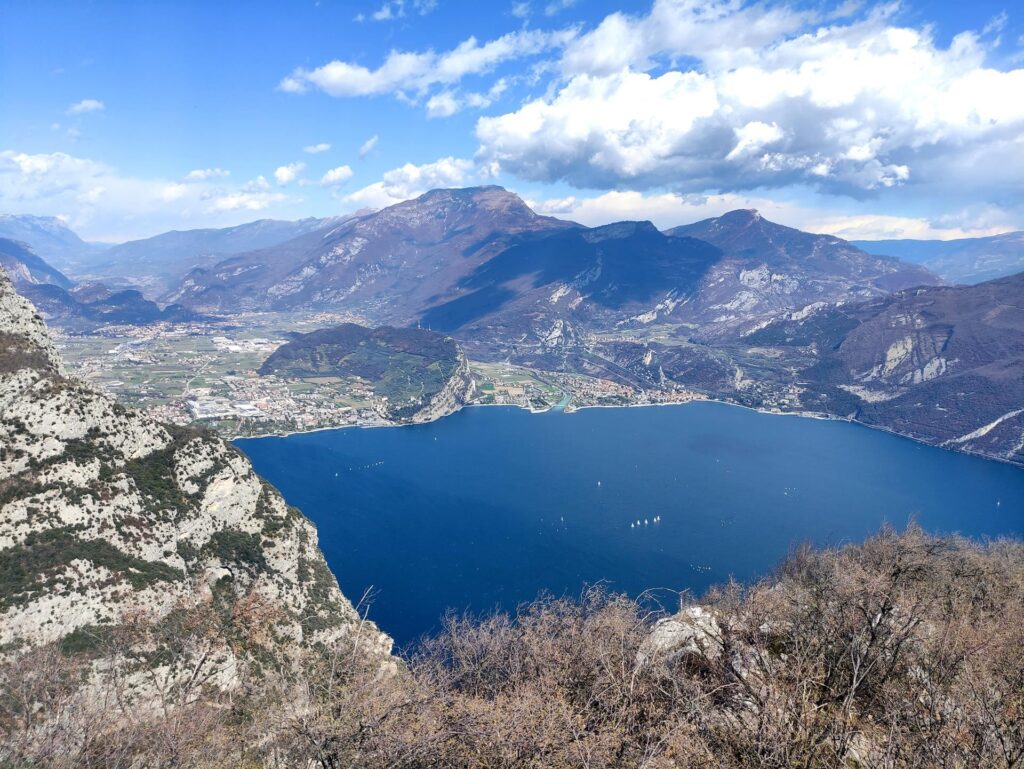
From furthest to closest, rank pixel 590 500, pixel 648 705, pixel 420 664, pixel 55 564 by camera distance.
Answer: pixel 590 500 → pixel 55 564 → pixel 420 664 → pixel 648 705

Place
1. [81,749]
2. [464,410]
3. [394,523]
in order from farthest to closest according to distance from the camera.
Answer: [464,410]
[394,523]
[81,749]

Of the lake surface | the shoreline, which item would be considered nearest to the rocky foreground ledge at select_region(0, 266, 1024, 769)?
the lake surface

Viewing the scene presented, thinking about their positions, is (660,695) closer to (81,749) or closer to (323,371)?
(81,749)

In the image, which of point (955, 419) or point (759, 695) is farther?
point (955, 419)

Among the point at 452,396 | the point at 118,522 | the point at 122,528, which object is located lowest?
the point at 452,396

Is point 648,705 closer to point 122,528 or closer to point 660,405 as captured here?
point 122,528

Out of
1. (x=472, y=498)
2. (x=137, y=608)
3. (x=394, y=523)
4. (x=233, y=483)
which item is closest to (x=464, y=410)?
(x=472, y=498)

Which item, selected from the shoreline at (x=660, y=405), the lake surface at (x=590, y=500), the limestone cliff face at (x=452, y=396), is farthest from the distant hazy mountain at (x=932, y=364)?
the limestone cliff face at (x=452, y=396)

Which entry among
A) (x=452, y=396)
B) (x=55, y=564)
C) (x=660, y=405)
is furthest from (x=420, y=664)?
(x=660, y=405)
